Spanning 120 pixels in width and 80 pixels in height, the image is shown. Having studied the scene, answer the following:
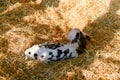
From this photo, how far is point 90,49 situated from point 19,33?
149cm

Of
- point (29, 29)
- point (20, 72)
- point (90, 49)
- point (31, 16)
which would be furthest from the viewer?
point (31, 16)

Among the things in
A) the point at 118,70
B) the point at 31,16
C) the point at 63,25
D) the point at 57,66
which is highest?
the point at 31,16

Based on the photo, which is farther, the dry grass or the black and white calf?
the black and white calf

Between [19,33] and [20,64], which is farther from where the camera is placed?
[19,33]

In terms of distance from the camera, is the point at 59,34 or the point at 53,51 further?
the point at 59,34

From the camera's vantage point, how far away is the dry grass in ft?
20.4

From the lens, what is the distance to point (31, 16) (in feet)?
26.1

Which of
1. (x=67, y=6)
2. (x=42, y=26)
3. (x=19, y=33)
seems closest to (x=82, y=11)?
(x=67, y=6)

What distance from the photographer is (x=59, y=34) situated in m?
7.35

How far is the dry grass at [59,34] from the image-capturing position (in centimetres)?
622

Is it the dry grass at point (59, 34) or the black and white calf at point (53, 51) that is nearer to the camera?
the dry grass at point (59, 34)

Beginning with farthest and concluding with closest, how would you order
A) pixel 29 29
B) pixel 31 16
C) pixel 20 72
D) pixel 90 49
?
pixel 31 16 < pixel 29 29 < pixel 90 49 < pixel 20 72

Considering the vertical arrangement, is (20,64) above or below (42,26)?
below

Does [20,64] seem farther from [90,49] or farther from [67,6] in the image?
[67,6]
